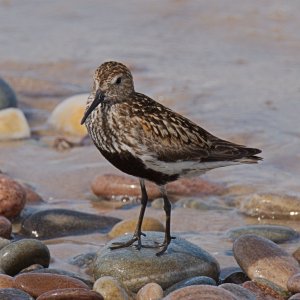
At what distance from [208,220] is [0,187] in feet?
5.88

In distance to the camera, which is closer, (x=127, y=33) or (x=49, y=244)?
(x=49, y=244)

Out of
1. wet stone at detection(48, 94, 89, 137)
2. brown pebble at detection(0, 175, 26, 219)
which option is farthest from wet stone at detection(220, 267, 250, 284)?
wet stone at detection(48, 94, 89, 137)

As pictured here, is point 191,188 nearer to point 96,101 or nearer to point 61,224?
point 61,224

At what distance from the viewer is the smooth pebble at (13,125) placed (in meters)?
10.8

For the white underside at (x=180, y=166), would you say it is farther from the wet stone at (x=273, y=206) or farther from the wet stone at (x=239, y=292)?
the wet stone at (x=273, y=206)

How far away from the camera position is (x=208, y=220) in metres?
8.73

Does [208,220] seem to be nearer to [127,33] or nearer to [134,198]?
[134,198]

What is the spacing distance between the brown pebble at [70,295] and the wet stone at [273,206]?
2671 mm

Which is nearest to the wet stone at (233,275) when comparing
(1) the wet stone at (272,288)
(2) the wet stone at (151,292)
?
(1) the wet stone at (272,288)

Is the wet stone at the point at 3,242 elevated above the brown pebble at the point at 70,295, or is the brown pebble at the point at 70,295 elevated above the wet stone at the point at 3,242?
the brown pebble at the point at 70,295

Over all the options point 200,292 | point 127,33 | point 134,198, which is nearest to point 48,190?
point 134,198

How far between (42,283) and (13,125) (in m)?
4.40

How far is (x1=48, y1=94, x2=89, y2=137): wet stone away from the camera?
1108 centimetres

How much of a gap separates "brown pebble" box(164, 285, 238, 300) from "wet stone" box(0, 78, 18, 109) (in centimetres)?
567
